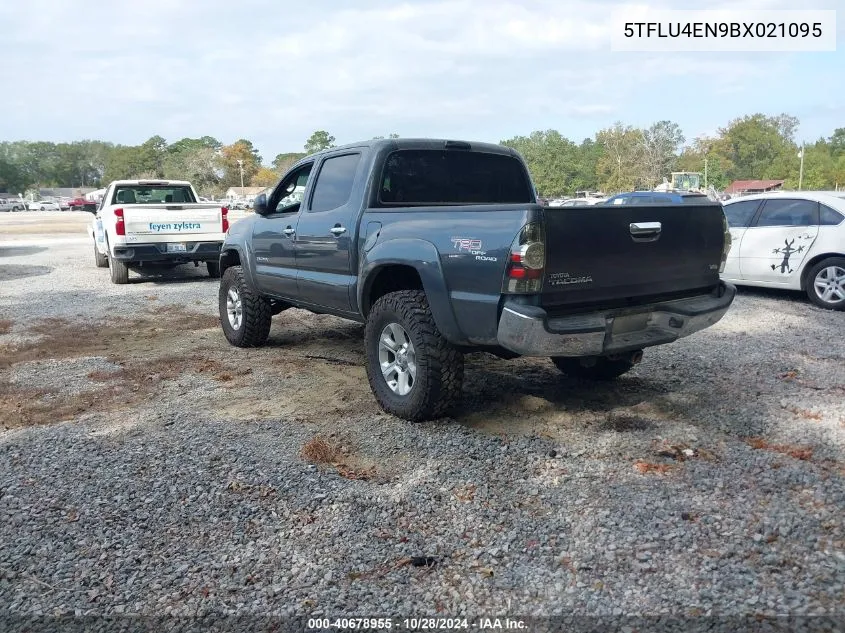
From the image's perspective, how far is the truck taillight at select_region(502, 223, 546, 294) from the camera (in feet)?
12.8

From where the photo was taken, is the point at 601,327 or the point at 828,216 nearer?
the point at 601,327

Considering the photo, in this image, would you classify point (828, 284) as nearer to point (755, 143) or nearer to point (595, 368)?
point (595, 368)

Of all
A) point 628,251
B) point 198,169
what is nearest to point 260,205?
point 628,251

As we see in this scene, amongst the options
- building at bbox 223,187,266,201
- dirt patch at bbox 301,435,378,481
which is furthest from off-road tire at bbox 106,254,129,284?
building at bbox 223,187,266,201

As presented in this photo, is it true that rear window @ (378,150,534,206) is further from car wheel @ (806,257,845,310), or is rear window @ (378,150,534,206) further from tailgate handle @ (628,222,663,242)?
car wheel @ (806,257,845,310)

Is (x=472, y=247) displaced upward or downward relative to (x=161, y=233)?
upward

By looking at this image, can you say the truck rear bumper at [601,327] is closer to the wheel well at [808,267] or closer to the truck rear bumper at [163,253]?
the wheel well at [808,267]

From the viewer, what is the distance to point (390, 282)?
16.8 feet

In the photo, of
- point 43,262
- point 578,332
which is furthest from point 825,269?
point 43,262

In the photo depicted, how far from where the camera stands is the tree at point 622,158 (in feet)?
262

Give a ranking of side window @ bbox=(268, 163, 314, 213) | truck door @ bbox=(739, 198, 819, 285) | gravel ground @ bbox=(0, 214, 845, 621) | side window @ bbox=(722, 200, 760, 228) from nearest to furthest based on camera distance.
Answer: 1. gravel ground @ bbox=(0, 214, 845, 621)
2. side window @ bbox=(268, 163, 314, 213)
3. truck door @ bbox=(739, 198, 819, 285)
4. side window @ bbox=(722, 200, 760, 228)

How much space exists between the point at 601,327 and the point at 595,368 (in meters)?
1.70

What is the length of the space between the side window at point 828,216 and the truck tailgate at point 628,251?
521cm

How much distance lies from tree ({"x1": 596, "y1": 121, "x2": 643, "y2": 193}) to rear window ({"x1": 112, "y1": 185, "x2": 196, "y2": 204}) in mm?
71512
